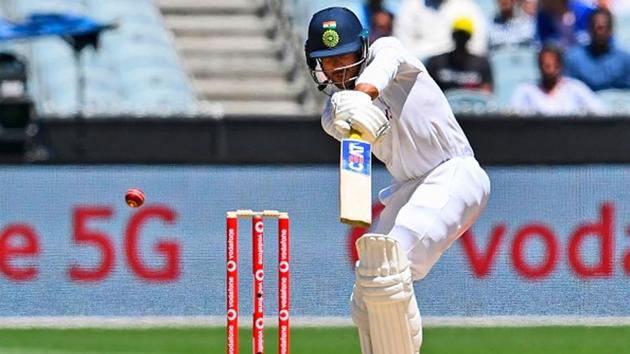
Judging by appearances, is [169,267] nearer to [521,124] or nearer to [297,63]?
[521,124]

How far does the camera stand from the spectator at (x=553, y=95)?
1127 centimetres

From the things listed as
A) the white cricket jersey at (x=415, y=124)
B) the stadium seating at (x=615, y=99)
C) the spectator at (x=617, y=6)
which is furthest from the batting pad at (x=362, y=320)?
the spectator at (x=617, y=6)

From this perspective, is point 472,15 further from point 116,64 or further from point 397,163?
point 397,163

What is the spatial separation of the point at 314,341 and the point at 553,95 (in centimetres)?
349

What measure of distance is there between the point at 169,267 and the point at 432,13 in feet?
12.6

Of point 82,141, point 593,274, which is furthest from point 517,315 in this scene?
point 82,141

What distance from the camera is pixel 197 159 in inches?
378

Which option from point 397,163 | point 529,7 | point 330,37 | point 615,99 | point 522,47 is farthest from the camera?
point 529,7

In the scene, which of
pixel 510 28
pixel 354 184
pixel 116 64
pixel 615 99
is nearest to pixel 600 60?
pixel 615 99

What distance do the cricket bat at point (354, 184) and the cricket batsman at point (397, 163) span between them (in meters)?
0.06

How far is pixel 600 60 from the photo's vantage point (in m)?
11.9

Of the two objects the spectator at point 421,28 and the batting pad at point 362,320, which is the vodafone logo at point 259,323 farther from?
the spectator at point 421,28

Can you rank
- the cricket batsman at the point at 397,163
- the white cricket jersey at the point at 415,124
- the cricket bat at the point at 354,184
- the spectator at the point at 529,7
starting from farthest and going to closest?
the spectator at the point at 529,7 → the white cricket jersey at the point at 415,124 → the cricket batsman at the point at 397,163 → the cricket bat at the point at 354,184

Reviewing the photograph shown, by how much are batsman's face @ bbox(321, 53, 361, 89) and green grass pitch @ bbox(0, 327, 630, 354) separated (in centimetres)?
312
